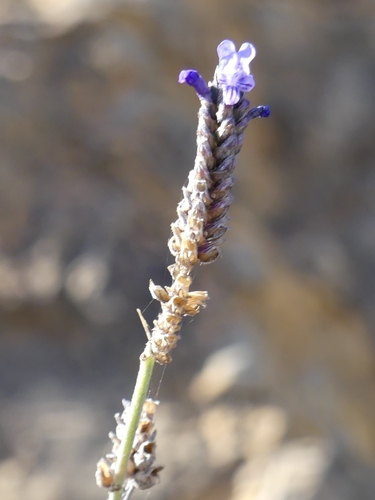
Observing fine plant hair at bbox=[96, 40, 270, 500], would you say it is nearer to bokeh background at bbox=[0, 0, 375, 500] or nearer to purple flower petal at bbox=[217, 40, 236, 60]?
purple flower petal at bbox=[217, 40, 236, 60]

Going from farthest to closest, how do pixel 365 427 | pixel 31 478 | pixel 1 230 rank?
pixel 1 230
pixel 365 427
pixel 31 478

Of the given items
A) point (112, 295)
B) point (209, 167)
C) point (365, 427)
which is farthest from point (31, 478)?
point (209, 167)

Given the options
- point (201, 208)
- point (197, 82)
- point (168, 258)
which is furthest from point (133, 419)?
point (168, 258)

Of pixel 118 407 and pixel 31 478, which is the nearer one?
pixel 31 478

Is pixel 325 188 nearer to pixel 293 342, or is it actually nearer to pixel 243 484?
pixel 293 342

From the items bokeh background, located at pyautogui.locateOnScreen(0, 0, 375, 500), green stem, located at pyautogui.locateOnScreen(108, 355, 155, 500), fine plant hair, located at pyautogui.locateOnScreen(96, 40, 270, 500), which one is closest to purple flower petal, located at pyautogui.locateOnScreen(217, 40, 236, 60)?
fine plant hair, located at pyautogui.locateOnScreen(96, 40, 270, 500)

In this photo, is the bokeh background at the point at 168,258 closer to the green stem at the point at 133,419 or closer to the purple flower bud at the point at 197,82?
the green stem at the point at 133,419

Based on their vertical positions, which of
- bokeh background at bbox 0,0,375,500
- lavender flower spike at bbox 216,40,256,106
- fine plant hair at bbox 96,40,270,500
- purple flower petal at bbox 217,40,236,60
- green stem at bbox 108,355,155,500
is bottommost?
green stem at bbox 108,355,155,500
